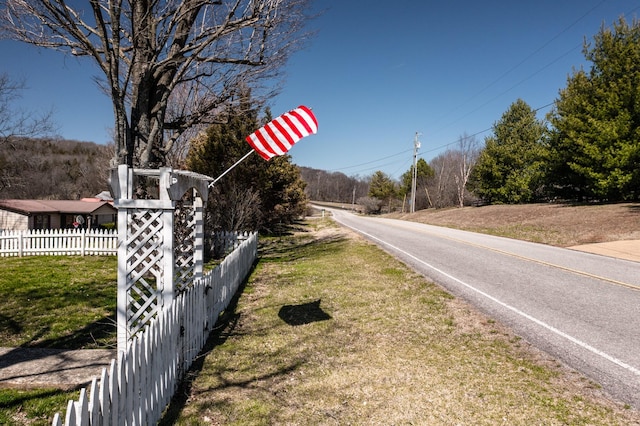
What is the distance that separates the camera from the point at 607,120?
78.8 feet

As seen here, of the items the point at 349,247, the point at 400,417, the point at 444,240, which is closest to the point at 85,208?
the point at 349,247

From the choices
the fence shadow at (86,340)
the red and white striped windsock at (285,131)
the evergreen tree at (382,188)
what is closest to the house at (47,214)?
the fence shadow at (86,340)

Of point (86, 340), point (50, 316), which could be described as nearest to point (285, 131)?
point (86, 340)

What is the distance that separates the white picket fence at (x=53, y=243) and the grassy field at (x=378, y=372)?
A: 1010 cm

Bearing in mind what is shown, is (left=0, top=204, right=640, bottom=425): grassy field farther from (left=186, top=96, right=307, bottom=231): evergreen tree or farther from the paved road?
(left=186, top=96, right=307, bottom=231): evergreen tree

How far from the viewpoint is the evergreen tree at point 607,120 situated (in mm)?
22766

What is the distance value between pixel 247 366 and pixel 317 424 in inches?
62.8

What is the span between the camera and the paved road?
4.86 metres

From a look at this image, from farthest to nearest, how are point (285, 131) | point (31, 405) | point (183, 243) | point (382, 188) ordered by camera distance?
point (382, 188) < point (183, 243) < point (285, 131) < point (31, 405)

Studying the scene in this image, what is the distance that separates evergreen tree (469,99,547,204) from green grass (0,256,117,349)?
3728 centimetres

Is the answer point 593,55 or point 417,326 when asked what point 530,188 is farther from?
point 417,326

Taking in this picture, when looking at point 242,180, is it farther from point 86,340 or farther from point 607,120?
point 607,120

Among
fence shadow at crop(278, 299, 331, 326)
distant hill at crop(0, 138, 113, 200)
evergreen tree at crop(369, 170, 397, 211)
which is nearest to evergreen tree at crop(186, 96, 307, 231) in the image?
fence shadow at crop(278, 299, 331, 326)

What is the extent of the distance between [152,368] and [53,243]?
48.4ft
